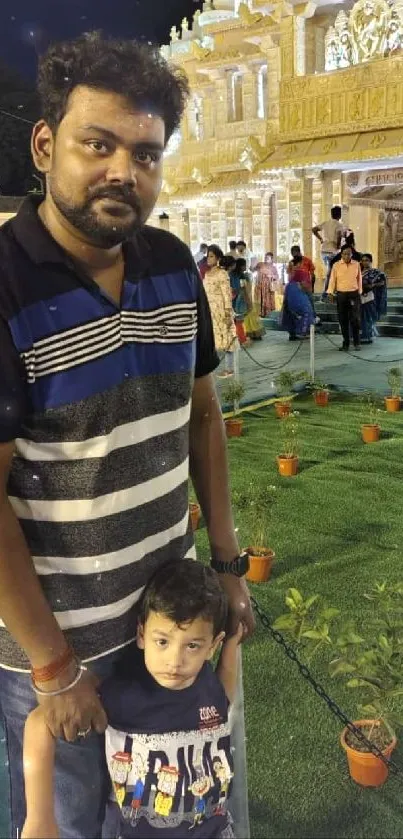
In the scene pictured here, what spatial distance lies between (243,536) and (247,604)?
9.43ft

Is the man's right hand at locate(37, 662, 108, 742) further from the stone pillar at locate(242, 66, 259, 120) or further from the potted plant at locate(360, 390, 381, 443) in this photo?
the stone pillar at locate(242, 66, 259, 120)

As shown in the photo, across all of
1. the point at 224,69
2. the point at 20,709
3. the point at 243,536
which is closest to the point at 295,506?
the point at 243,536

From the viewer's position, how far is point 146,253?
1326 millimetres

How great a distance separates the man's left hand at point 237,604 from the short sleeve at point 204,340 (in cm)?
43

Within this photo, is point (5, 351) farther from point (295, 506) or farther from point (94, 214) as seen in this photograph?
point (295, 506)

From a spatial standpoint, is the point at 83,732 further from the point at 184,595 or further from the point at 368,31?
the point at 368,31

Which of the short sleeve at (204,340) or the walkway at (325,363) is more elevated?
the short sleeve at (204,340)

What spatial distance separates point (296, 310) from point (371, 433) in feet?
18.4

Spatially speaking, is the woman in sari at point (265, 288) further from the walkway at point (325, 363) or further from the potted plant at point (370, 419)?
the potted plant at point (370, 419)

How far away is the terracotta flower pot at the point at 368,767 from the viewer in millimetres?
2303

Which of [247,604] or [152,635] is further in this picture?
[247,604]

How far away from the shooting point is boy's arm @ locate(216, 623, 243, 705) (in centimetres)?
145

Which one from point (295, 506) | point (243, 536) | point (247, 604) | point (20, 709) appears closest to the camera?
point (20, 709)

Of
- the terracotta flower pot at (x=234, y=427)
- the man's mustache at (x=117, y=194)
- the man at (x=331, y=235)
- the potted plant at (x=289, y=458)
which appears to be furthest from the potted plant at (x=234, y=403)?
the man at (x=331, y=235)
